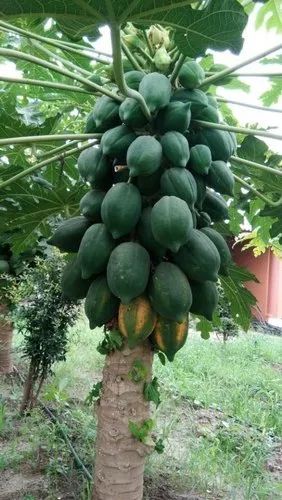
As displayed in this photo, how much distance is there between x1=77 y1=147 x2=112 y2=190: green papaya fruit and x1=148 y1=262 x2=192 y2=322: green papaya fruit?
1.11 ft

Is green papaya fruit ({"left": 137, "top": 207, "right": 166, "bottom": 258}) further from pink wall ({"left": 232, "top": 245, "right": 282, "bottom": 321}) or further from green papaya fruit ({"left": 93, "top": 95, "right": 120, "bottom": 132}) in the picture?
pink wall ({"left": 232, "top": 245, "right": 282, "bottom": 321})

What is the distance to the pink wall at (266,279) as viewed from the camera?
12703 mm

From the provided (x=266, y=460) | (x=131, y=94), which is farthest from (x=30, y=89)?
(x=266, y=460)

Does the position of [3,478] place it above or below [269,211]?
below

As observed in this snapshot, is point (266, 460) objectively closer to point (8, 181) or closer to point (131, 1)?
point (8, 181)

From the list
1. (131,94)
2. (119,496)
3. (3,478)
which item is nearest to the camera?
(131,94)

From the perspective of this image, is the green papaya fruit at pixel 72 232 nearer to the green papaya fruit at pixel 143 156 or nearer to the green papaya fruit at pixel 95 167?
the green papaya fruit at pixel 95 167

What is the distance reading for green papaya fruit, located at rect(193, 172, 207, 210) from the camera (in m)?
1.58

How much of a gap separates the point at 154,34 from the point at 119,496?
4.71 feet

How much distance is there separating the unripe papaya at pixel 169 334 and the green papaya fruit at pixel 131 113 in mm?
565

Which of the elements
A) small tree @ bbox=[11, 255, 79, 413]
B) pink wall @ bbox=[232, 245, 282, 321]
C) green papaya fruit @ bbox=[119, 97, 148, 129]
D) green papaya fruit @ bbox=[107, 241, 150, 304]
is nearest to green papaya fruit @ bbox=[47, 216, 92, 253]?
green papaya fruit @ bbox=[107, 241, 150, 304]

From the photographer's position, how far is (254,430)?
3.97 metres

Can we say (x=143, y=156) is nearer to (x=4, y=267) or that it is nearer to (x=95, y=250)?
(x=95, y=250)

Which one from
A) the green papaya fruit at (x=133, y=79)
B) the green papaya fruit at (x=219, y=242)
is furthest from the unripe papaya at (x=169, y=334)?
the green papaya fruit at (x=133, y=79)
